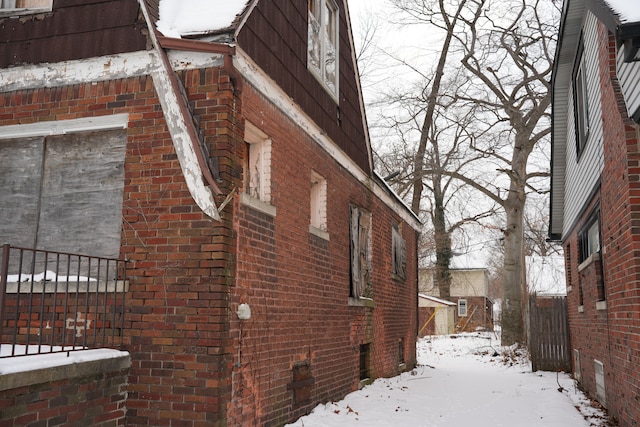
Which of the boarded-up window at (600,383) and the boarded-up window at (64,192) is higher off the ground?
the boarded-up window at (64,192)

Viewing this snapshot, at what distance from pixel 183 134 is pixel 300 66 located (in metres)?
2.88

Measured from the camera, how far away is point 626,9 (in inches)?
206

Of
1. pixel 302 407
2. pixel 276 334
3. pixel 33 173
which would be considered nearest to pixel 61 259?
pixel 33 173

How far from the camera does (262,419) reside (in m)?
6.49

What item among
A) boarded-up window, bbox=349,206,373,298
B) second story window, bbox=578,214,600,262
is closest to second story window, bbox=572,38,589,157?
second story window, bbox=578,214,600,262

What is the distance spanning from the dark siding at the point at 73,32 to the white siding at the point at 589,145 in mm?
5854

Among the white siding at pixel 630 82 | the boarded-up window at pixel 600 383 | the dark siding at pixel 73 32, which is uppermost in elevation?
the dark siding at pixel 73 32

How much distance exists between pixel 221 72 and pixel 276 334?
313 centimetres

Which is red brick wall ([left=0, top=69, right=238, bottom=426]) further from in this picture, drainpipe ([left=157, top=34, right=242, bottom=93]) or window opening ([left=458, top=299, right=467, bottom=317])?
window opening ([left=458, top=299, right=467, bottom=317])

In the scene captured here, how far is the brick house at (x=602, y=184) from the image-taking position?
6.05 meters

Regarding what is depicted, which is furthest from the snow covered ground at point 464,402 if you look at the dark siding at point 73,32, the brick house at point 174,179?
the dark siding at point 73,32

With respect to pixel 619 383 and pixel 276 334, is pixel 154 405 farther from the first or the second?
pixel 619 383

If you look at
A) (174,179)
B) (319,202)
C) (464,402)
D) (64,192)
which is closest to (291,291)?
(319,202)

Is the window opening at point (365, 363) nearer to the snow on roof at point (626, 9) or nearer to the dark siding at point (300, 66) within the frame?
the dark siding at point (300, 66)
